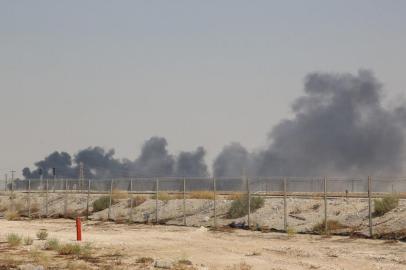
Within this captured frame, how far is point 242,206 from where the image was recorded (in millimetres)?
42438

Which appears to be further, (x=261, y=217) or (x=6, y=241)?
(x=261, y=217)

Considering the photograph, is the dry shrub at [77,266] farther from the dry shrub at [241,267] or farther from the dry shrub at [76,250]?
the dry shrub at [241,267]

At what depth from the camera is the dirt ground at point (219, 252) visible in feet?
72.1

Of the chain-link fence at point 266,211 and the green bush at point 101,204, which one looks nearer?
the chain-link fence at point 266,211

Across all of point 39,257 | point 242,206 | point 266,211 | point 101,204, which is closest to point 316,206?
point 266,211

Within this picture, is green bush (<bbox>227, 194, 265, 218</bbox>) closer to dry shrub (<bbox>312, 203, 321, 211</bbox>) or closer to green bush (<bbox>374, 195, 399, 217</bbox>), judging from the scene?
dry shrub (<bbox>312, 203, 321, 211</bbox>)

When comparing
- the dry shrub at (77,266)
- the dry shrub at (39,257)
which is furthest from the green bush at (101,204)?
the dry shrub at (77,266)

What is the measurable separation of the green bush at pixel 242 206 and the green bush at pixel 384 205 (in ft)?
27.9

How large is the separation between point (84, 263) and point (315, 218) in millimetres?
18718

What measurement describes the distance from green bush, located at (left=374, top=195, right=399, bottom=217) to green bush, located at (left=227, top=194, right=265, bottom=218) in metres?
8.51

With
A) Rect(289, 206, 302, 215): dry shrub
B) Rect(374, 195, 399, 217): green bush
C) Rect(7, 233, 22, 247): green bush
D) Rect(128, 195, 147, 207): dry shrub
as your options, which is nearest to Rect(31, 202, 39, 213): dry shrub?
Rect(128, 195, 147, 207): dry shrub

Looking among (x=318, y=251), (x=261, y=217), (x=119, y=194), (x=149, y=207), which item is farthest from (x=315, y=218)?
(x=119, y=194)

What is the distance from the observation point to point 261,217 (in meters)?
40.4

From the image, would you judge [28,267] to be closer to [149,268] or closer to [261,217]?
[149,268]
